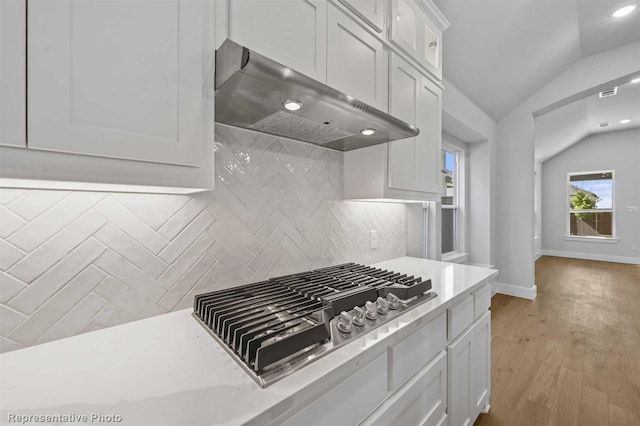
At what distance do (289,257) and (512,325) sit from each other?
3.05 metres

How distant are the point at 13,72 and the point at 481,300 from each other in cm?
206

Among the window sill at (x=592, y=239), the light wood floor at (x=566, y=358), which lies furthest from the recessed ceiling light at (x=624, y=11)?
the window sill at (x=592, y=239)

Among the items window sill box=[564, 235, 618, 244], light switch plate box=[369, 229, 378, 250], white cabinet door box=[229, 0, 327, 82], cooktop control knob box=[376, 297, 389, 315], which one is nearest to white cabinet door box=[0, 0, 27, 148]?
white cabinet door box=[229, 0, 327, 82]

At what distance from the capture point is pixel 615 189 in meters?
6.57

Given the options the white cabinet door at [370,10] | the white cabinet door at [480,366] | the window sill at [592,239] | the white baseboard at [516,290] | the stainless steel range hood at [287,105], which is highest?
the white cabinet door at [370,10]

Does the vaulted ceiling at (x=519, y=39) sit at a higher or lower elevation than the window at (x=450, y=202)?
higher

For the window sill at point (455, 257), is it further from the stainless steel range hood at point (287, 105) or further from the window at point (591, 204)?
the window at point (591, 204)

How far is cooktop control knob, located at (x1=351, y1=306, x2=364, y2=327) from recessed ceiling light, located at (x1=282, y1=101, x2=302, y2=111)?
76cm

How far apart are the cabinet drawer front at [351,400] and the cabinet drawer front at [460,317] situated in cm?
55

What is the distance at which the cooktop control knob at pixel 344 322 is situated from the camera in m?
0.87

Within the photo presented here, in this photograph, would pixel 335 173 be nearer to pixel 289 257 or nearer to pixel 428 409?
pixel 289 257

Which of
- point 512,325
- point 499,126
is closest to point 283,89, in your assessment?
point 512,325

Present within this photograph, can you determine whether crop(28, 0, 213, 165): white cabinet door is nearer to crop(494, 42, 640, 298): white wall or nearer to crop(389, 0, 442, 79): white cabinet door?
crop(389, 0, 442, 79): white cabinet door

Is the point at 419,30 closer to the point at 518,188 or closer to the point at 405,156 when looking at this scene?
the point at 405,156
